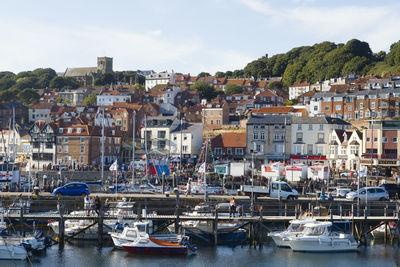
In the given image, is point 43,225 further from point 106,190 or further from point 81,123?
point 81,123

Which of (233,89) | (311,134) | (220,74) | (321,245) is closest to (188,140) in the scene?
(311,134)

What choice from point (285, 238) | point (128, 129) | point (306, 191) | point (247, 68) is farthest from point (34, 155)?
point (247, 68)

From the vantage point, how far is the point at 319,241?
34844mm

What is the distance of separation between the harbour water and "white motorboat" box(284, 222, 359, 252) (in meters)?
0.33

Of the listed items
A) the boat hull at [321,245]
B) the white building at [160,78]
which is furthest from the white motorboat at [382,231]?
the white building at [160,78]

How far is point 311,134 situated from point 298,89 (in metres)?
54.8

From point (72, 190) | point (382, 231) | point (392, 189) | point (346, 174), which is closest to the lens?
point (382, 231)

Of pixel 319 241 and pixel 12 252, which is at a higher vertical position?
pixel 319 241

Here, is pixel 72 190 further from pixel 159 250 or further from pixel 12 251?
pixel 159 250

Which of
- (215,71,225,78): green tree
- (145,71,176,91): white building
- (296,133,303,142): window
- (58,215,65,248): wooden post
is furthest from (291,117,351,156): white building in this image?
(215,71,225,78): green tree

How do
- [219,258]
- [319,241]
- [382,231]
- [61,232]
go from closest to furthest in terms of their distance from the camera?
[219,258], [319,241], [61,232], [382,231]

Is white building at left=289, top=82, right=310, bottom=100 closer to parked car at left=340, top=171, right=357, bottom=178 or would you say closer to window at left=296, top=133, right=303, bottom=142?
window at left=296, top=133, right=303, bottom=142

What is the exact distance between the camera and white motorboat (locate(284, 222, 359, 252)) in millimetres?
34844

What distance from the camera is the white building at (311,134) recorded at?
78812 millimetres
